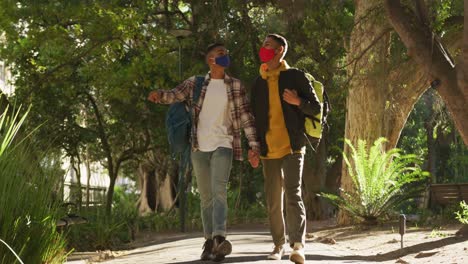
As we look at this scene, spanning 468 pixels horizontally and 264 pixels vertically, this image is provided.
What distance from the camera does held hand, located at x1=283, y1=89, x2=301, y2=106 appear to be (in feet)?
30.9

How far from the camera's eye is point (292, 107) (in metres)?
9.68

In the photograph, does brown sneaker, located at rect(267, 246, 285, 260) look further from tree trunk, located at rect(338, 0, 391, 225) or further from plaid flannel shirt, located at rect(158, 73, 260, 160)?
tree trunk, located at rect(338, 0, 391, 225)

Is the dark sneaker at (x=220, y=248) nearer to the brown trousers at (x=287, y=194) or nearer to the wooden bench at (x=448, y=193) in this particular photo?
the brown trousers at (x=287, y=194)

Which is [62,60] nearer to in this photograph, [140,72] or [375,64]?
[140,72]

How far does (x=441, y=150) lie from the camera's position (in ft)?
152

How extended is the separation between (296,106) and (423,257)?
259cm

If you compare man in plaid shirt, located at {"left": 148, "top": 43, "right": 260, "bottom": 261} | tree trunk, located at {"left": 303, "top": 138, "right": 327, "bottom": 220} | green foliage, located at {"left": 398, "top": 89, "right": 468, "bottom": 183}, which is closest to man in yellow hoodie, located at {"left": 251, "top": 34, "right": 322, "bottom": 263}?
man in plaid shirt, located at {"left": 148, "top": 43, "right": 260, "bottom": 261}

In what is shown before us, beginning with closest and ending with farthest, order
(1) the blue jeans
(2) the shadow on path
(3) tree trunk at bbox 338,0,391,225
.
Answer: (1) the blue jeans
(2) the shadow on path
(3) tree trunk at bbox 338,0,391,225

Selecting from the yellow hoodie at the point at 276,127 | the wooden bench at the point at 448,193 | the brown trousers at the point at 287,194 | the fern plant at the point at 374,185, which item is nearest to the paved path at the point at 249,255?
the brown trousers at the point at 287,194

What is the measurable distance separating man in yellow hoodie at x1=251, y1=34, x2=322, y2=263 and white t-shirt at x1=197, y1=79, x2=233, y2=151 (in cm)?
30

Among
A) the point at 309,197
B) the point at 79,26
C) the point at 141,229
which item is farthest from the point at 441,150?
the point at 79,26

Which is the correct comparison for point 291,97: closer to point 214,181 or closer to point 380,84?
point 214,181

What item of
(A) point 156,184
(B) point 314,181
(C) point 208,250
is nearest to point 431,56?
(C) point 208,250

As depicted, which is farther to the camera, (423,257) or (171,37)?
(171,37)
